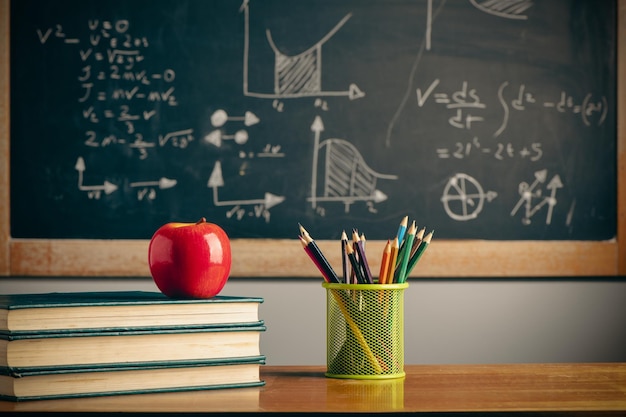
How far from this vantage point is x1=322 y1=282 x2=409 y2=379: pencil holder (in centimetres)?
119

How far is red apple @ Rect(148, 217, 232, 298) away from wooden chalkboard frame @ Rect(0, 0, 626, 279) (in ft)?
3.91

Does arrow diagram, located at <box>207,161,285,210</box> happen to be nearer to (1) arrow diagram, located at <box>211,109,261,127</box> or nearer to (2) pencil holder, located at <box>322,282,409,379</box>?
(1) arrow diagram, located at <box>211,109,261,127</box>

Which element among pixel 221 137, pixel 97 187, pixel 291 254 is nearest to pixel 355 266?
pixel 291 254

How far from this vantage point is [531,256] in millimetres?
2389

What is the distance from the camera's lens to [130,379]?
1.01 m

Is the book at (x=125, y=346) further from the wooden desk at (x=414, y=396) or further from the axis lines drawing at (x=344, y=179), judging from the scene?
the axis lines drawing at (x=344, y=179)

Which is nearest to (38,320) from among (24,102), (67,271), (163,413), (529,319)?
(163,413)

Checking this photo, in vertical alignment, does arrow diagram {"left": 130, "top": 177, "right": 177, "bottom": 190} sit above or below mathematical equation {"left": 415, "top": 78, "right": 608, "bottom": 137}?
below

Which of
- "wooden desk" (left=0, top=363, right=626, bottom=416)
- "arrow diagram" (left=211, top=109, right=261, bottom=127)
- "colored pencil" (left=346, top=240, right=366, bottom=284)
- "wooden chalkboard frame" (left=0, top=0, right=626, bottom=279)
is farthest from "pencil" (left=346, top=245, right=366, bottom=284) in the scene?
"arrow diagram" (left=211, top=109, right=261, bottom=127)

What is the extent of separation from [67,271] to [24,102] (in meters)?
0.52

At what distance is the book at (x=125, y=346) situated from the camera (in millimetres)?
968

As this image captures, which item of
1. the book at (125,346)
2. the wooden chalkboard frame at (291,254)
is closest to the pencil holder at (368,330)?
the book at (125,346)

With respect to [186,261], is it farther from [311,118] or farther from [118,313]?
[311,118]

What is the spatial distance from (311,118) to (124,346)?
58.0 inches
